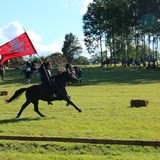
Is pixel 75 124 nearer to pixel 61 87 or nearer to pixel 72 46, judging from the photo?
pixel 61 87

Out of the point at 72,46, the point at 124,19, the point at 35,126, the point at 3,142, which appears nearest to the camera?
the point at 3,142

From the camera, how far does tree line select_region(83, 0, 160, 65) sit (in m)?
78.9

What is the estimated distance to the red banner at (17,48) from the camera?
58.9 ft

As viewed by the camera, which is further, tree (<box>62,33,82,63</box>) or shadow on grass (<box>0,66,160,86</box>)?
tree (<box>62,33,82,63</box>)

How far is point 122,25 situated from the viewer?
87.9 metres

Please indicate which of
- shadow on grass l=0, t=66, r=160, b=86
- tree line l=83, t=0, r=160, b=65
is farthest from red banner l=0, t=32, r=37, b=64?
tree line l=83, t=0, r=160, b=65

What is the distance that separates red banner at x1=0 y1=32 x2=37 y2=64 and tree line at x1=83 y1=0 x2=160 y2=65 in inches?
2315

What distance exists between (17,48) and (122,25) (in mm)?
70829

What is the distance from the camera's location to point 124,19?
8625 cm

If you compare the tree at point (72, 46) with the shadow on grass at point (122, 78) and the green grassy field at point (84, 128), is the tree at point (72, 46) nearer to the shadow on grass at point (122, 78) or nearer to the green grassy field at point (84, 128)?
the shadow on grass at point (122, 78)

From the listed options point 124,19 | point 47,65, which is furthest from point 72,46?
point 47,65

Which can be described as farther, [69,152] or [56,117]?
[56,117]

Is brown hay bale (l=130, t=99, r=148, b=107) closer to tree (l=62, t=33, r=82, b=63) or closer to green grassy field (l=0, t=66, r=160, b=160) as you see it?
green grassy field (l=0, t=66, r=160, b=160)

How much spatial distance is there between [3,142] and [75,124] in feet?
13.8
